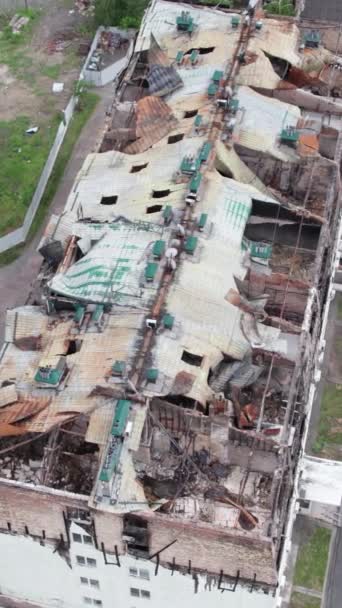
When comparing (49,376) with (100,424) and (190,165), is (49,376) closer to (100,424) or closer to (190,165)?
(100,424)

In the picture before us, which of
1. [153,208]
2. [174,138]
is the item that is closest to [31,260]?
[174,138]

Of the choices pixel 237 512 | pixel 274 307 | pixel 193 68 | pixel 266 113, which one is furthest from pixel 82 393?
pixel 193 68

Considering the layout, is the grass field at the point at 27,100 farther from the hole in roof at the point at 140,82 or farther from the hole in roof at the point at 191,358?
the hole in roof at the point at 191,358

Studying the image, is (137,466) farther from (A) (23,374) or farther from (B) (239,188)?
(B) (239,188)

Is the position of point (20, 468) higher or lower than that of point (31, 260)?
lower

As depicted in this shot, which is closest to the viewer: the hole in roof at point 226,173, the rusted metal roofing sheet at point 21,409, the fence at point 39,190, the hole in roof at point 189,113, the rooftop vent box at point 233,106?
the rusted metal roofing sheet at point 21,409

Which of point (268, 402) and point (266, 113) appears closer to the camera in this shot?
point (268, 402)

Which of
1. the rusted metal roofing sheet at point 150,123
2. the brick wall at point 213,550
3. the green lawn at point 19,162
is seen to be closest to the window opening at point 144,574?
the brick wall at point 213,550
